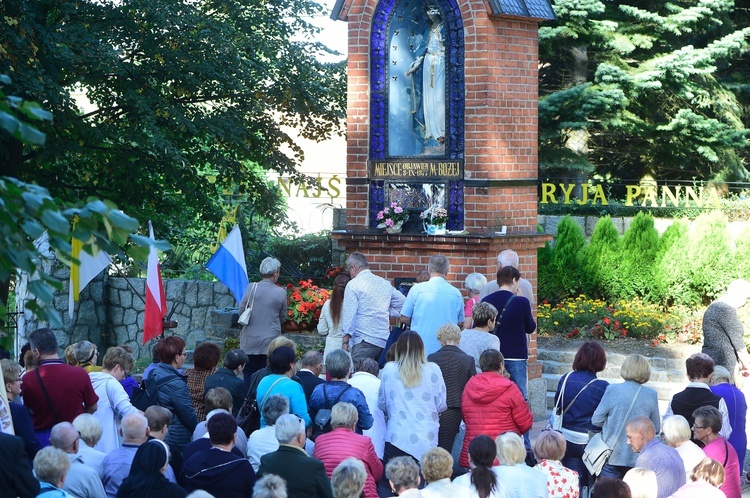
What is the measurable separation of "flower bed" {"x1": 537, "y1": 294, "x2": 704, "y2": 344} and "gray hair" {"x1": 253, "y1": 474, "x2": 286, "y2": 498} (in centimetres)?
899

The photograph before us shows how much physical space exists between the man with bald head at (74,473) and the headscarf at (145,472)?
0.31m

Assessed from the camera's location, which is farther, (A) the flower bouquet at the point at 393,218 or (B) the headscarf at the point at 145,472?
(A) the flower bouquet at the point at 393,218

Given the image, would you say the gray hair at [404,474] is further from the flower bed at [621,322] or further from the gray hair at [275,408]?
the flower bed at [621,322]

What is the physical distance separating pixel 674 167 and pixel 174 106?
14.6m

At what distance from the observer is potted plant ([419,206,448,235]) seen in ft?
40.0

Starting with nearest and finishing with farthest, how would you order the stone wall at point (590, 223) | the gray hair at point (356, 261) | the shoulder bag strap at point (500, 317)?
the shoulder bag strap at point (500, 317) < the gray hair at point (356, 261) < the stone wall at point (590, 223)

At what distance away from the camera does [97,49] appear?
44.0ft

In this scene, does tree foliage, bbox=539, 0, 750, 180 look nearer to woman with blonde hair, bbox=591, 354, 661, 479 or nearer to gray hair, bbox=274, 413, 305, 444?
woman with blonde hair, bbox=591, 354, 661, 479

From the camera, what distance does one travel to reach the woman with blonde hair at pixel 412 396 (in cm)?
794

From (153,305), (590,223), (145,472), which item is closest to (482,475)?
(145,472)

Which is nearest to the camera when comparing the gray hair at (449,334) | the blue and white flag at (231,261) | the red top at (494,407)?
the red top at (494,407)

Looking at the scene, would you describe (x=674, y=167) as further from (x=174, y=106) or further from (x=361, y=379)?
(x=361, y=379)

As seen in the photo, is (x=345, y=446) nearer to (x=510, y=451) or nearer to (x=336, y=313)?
(x=510, y=451)

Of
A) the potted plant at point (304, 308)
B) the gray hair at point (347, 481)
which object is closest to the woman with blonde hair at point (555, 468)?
the gray hair at point (347, 481)
